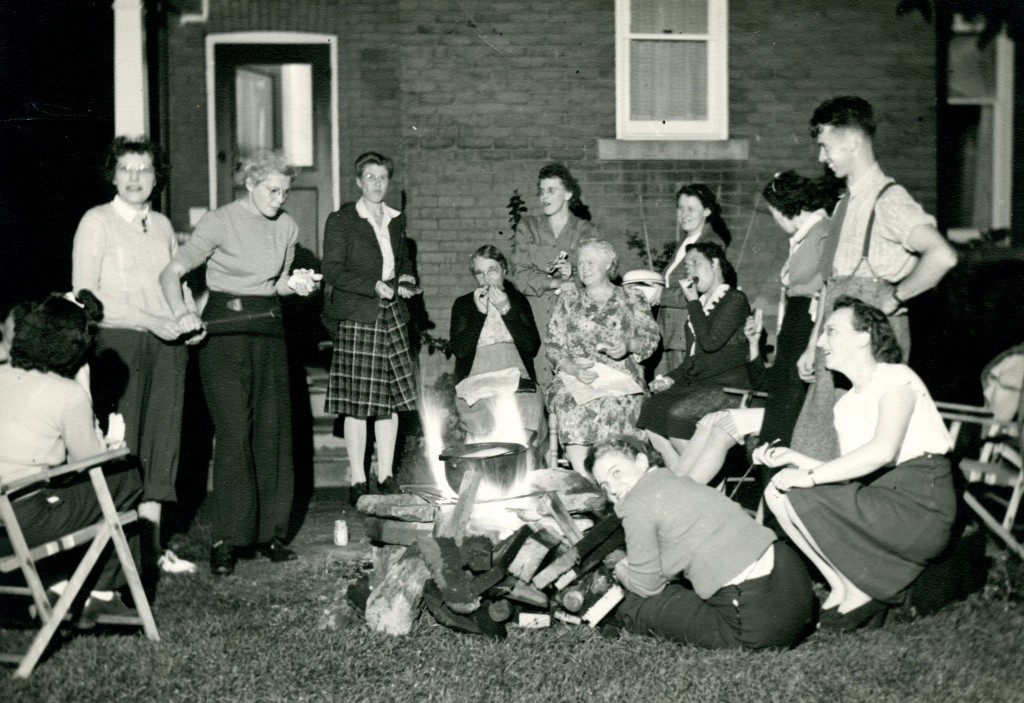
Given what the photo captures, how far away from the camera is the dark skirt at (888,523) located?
4.23 meters

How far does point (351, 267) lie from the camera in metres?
6.18

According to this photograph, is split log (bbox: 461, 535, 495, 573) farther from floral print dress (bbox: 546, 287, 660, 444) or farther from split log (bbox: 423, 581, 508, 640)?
floral print dress (bbox: 546, 287, 660, 444)

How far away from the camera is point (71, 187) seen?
7.58 meters

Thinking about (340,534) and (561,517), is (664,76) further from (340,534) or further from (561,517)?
(561,517)

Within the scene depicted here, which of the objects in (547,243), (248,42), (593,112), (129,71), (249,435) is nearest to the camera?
(249,435)

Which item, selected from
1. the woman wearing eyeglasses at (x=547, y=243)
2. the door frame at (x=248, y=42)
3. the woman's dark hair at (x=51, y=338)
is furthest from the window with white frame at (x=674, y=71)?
the woman's dark hair at (x=51, y=338)

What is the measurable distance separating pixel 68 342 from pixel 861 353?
340cm

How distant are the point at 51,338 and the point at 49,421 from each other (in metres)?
0.35

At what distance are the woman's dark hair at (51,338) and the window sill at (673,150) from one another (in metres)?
4.66

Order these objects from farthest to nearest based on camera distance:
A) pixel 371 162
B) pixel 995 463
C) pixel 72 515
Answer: pixel 371 162, pixel 995 463, pixel 72 515

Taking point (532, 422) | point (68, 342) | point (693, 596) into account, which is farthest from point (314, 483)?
point (693, 596)

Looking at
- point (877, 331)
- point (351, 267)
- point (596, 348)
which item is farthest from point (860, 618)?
point (351, 267)

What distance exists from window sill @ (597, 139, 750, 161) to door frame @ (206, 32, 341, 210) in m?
2.31

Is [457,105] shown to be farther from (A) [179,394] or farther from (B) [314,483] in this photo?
(A) [179,394]
